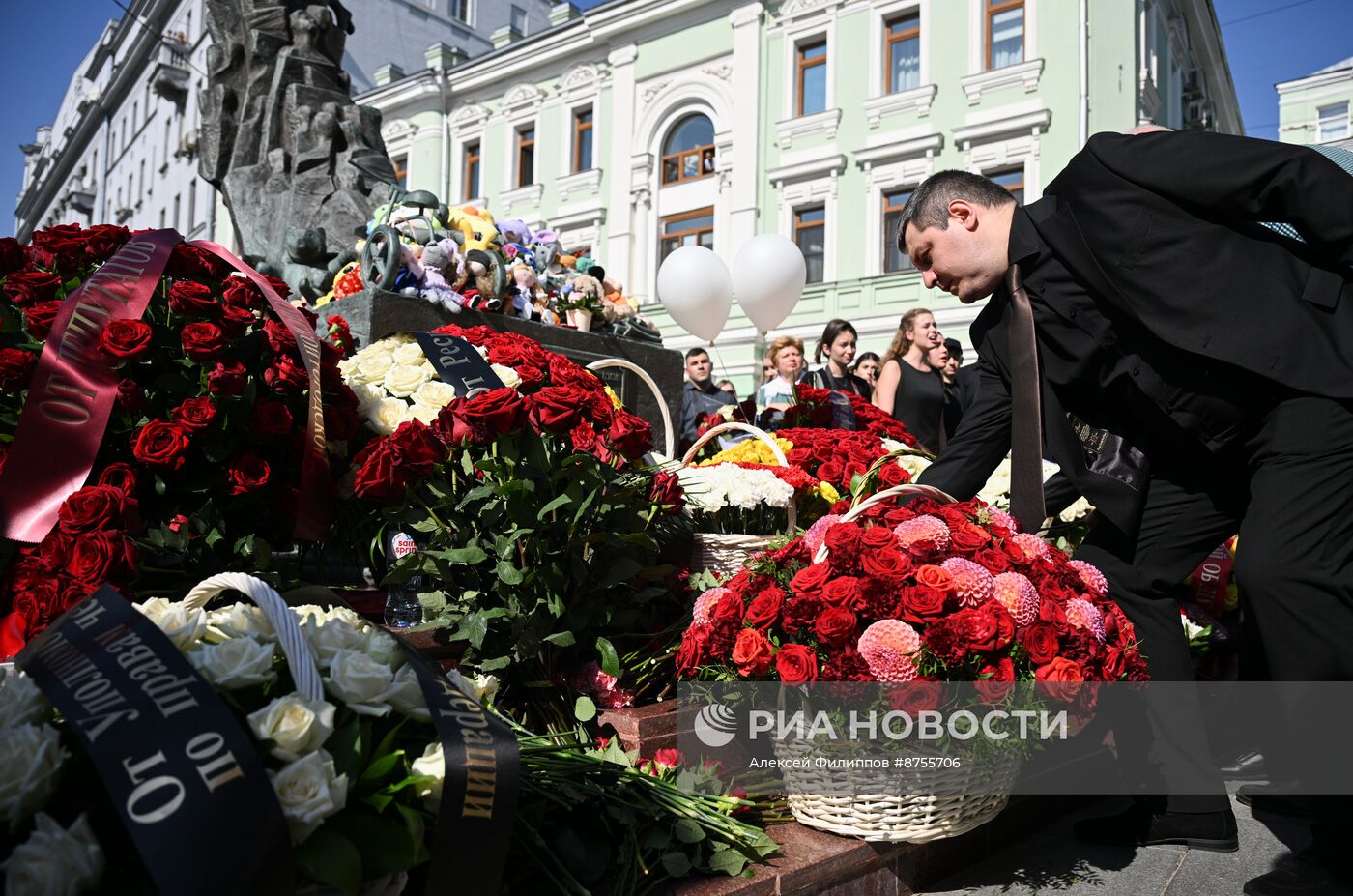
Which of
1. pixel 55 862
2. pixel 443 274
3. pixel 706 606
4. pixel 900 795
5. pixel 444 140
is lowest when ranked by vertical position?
pixel 900 795

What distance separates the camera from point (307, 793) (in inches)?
41.4

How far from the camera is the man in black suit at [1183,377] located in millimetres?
1943

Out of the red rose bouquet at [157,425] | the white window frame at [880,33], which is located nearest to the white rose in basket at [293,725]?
the red rose bouquet at [157,425]

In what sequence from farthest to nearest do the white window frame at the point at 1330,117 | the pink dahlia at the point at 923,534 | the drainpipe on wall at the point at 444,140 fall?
1. the white window frame at the point at 1330,117
2. the drainpipe on wall at the point at 444,140
3. the pink dahlia at the point at 923,534

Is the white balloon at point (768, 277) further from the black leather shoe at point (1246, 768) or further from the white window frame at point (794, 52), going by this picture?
the white window frame at point (794, 52)

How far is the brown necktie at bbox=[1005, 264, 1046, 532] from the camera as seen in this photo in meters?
2.30

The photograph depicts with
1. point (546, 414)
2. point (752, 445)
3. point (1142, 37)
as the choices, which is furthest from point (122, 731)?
point (1142, 37)

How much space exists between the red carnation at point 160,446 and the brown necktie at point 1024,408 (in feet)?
5.89

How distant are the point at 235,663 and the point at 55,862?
0.28 m

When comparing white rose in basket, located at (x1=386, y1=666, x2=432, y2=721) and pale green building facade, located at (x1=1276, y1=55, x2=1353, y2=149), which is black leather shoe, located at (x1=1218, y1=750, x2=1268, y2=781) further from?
pale green building facade, located at (x1=1276, y1=55, x2=1353, y2=149)

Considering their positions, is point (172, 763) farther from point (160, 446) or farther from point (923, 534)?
point (923, 534)

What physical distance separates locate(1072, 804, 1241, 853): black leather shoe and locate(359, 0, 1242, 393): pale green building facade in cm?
1343

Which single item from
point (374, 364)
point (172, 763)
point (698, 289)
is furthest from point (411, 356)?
point (698, 289)

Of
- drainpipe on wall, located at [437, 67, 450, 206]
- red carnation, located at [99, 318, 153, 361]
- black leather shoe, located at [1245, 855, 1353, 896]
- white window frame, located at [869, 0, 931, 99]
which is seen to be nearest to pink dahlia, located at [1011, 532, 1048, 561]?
black leather shoe, located at [1245, 855, 1353, 896]
